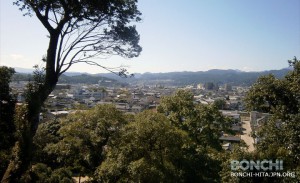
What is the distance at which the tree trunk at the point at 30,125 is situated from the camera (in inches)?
240

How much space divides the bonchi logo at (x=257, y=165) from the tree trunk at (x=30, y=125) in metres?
4.87

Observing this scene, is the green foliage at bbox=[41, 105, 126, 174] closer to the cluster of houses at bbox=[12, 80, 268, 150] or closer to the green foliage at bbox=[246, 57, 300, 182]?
the cluster of houses at bbox=[12, 80, 268, 150]

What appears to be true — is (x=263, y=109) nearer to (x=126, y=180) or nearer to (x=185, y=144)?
(x=185, y=144)

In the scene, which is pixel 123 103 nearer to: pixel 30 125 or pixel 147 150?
pixel 147 150

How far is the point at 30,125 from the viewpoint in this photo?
6.38m

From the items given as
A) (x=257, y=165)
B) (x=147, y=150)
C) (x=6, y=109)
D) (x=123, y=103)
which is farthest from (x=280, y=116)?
Result: (x=123, y=103)

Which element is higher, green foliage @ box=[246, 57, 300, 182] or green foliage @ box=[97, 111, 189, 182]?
green foliage @ box=[246, 57, 300, 182]

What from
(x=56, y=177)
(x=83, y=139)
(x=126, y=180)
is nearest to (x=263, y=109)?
(x=126, y=180)

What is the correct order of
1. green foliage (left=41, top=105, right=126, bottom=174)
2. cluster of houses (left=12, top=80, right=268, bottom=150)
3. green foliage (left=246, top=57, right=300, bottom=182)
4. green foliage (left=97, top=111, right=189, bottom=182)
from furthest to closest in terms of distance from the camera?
cluster of houses (left=12, top=80, right=268, bottom=150) < green foliage (left=41, top=105, right=126, bottom=174) < green foliage (left=97, top=111, right=189, bottom=182) < green foliage (left=246, top=57, right=300, bottom=182)

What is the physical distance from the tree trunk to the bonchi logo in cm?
487

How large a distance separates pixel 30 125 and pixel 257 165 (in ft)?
18.0

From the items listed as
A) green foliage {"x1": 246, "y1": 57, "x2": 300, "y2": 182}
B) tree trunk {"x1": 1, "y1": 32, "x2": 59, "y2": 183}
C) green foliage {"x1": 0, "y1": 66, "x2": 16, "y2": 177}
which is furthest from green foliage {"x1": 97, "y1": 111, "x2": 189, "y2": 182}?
tree trunk {"x1": 1, "y1": 32, "x2": 59, "y2": 183}

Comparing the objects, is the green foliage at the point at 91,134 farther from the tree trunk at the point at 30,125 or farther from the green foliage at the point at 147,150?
the tree trunk at the point at 30,125

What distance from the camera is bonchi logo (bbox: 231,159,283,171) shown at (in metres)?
7.38
